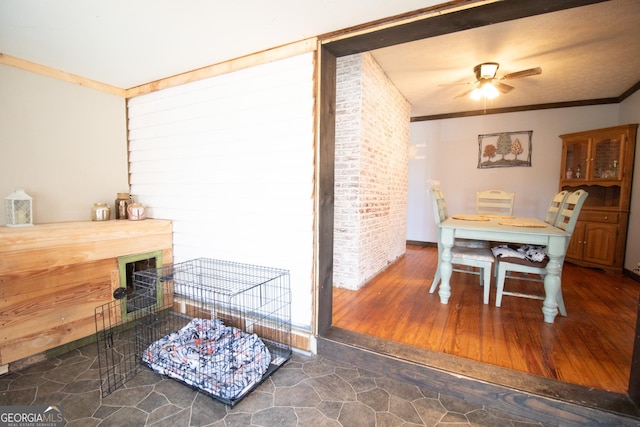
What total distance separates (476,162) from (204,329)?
16.4ft

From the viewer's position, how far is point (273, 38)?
192cm

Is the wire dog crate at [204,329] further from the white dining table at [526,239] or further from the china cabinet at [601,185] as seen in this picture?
the china cabinet at [601,185]

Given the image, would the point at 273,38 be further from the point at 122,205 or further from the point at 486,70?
the point at 486,70

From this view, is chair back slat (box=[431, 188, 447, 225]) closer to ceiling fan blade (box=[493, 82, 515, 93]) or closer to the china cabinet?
ceiling fan blade (box=[493, 82, 515, 93])

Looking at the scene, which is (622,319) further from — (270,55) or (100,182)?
(100,182)

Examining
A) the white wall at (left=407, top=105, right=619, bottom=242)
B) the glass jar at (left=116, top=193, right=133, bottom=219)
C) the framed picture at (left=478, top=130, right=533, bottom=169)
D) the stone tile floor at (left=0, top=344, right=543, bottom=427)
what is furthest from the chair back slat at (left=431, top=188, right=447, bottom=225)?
the glass jar at (left=116, top=193, right=133, bottom=219)

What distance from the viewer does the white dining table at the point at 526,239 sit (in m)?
2.31

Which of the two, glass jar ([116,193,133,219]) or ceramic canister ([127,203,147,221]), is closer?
ceramic canister ([127,203,147,221])

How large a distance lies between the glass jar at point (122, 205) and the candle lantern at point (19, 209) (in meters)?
0.65

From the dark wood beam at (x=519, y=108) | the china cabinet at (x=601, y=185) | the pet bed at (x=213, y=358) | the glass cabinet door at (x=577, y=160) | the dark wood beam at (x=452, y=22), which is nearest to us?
the dark wood beam at (x=452, y=22)

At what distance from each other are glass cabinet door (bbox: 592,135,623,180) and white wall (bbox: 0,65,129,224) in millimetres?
5943

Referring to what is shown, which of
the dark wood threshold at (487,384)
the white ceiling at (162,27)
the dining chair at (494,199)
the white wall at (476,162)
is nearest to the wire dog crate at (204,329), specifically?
the dark wood threshold at (487,384)

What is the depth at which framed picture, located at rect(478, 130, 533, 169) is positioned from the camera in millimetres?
4727

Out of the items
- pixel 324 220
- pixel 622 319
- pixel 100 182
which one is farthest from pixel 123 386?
pixel 622 319
